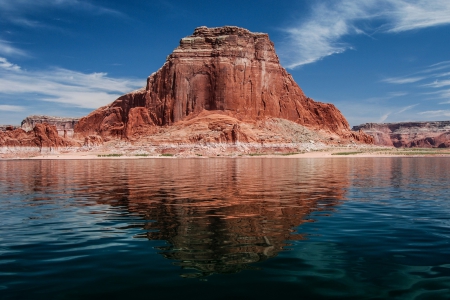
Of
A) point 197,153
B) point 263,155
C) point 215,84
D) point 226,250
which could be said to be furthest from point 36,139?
point 226,250

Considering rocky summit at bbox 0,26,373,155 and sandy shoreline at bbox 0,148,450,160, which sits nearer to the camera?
sandy shoreline at bbox 0,148,450,160

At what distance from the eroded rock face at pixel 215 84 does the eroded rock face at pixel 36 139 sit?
56.5 feet

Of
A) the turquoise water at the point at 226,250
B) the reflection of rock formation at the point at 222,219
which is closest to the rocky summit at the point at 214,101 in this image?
the reflection of rock formation at the point at 222,219

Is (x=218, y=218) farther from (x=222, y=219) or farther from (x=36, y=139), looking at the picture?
(x=36, y=139)

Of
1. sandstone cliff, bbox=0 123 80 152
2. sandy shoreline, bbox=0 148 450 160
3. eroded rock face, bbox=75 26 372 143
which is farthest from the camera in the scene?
eroded rock face, bbox=75 26 372 143

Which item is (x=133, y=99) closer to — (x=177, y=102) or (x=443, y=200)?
(x=177, y=102)

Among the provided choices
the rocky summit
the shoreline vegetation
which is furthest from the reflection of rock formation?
the rocky summit

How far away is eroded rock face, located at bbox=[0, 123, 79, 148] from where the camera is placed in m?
104

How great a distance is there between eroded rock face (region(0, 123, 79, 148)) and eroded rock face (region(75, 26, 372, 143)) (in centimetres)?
1721

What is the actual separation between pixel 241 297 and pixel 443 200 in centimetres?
1351

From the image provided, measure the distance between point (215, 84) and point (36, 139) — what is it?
5429 centimetres

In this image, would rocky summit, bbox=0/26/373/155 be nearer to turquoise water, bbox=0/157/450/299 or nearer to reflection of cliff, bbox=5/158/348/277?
reflection of cliff, bbox=5/158/348/277

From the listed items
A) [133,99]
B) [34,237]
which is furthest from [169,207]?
[133,99]

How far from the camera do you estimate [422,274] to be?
22.0ft
